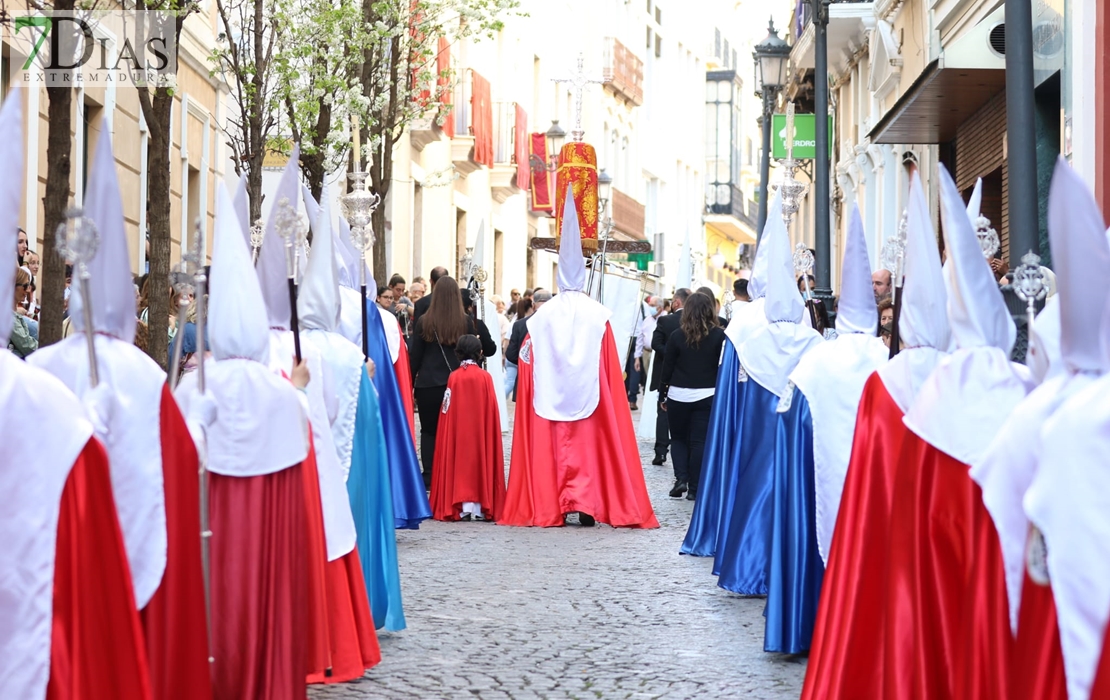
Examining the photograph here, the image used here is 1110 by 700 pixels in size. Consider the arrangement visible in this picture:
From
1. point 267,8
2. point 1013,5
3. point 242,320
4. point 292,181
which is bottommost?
point 242,320

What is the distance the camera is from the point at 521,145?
40.8 meters

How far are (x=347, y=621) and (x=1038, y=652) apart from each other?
128 inches

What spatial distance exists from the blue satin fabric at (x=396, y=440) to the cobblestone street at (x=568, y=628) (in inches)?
12.0

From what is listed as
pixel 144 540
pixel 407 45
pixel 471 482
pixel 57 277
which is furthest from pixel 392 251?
pixel 144 540

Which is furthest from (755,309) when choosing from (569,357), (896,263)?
(896,263)

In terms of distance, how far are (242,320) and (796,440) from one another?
2937 mm

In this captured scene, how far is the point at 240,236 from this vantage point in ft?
18.2

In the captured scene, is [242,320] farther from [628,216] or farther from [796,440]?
[628,216]

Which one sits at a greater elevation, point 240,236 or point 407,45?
point 407,45

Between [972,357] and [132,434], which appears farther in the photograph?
[972,357]

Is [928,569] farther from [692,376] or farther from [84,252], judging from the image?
[692,376]

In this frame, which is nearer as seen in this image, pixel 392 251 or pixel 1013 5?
pixel 1013 5

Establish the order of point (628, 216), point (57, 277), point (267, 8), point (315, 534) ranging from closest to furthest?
point (315, 534) < point (57, 277) < point (267, 8) < point (628, 216)

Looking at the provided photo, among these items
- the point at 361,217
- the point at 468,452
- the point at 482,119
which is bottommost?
the point at 468,452
